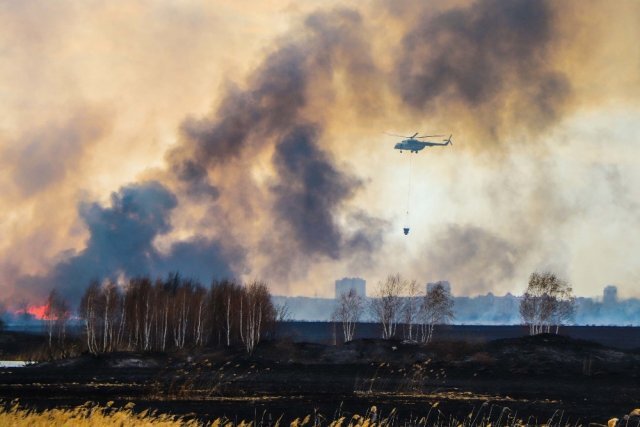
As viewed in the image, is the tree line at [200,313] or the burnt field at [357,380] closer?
the burnt field at [357,380]

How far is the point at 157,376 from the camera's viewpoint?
7831 centimetres

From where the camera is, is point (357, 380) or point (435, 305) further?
point (435, 305)

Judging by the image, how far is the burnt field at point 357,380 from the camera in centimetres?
5153

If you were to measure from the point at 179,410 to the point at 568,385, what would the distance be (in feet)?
126

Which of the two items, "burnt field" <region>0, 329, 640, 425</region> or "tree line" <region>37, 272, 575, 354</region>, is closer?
"burnt field" <region>0, 329, 640, 425</region>

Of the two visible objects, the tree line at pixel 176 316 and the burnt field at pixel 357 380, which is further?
the tree line at pixel 176 316

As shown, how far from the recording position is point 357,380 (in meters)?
74.7

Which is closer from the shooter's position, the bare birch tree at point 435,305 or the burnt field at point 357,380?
the burnt field at point 357,380

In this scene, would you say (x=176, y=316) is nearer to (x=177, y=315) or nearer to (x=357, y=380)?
(x=177, y=315)

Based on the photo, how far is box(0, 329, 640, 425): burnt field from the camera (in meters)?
51.5

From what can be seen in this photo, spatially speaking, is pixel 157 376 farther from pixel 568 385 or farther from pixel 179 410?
pixel 568 385

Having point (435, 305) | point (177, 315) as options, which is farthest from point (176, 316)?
point (435, 305)

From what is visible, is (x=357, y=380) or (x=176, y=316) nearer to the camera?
(x=357, y=380)

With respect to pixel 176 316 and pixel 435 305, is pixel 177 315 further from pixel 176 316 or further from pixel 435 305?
pixel 435 305
